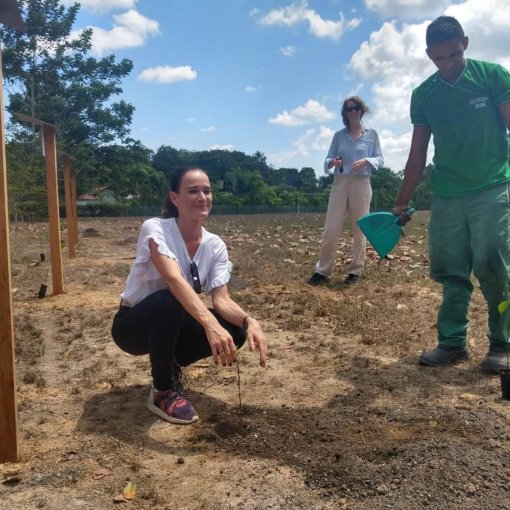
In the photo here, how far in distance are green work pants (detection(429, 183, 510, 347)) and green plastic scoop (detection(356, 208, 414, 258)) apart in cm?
24

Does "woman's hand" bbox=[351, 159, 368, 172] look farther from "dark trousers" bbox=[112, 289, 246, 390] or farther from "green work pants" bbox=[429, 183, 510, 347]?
"dark trousers" bbox=[112, 289, 246, 390]

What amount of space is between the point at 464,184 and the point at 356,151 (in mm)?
2666

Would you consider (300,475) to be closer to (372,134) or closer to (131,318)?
(131,318)

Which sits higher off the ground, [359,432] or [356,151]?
[356,151]

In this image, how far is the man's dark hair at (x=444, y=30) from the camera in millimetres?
3082

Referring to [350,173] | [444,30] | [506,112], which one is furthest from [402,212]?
[350,173]

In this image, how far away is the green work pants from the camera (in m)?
3.19

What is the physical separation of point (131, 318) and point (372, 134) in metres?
4.12

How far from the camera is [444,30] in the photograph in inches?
121

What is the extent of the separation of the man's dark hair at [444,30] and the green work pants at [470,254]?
91cm

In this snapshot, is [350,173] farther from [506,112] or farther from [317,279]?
[506,112]

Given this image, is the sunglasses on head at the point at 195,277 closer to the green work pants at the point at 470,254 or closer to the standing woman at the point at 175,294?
the standing woman at the point at 175,294

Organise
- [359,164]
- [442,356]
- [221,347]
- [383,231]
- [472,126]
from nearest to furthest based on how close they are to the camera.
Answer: [221,347] → [472,126] → [442,356] → [383,231] → [359,164]

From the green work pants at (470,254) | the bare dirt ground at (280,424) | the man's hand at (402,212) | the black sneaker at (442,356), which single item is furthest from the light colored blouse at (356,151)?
the black sneaker at (442,356)
